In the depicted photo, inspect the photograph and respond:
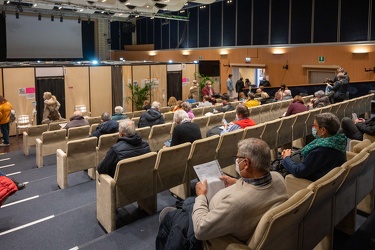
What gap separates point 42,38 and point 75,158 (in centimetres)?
1770

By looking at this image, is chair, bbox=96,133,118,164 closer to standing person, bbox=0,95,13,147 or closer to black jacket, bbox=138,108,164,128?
black jacket, bbox=138,108,164,128

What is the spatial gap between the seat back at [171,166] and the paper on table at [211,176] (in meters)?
1.13

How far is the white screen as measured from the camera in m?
19.5

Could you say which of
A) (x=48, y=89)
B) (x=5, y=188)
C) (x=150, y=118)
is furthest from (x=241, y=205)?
(x=48, y=89)

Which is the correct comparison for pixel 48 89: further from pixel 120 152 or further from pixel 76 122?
pixel 120 152

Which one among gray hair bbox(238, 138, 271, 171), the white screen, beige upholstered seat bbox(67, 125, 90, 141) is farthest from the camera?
the white screen

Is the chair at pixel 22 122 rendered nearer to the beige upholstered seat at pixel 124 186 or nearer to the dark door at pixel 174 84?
the dark door at pixel 174 84

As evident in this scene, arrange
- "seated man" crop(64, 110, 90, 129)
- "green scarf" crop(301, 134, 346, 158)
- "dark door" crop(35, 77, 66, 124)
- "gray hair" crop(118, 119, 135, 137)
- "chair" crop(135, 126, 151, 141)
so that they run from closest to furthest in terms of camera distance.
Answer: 1. "green scarf" crop(301, 134, 346, 158)
2. "gray hair" crop(118, 119, 135, 137)
3. "chair" crop(135, 126, 151, 141)
4. "seated man" crop(64, 110, 90, 129)
5. "dark door" crop(35, 77, 66, 124)

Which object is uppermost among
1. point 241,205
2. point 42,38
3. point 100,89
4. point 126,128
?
point 42,38

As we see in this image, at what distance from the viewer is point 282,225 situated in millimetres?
2191

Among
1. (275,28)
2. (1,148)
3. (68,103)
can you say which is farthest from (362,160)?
(275,28)

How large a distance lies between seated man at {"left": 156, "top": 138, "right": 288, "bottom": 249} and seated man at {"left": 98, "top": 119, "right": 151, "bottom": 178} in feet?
5.11

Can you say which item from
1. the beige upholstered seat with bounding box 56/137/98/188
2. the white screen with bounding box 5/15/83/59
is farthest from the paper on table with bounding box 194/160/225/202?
the white screen with bounding box 5/15/83/59

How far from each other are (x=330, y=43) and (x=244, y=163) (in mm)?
14127
